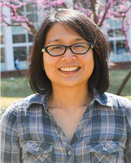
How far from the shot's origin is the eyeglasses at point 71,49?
171 cm

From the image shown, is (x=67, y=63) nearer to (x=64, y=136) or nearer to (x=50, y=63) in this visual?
(x=50, y=63)

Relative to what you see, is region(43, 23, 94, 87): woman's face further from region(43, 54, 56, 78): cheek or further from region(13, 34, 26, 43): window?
region(13, 34, 26, 43): window

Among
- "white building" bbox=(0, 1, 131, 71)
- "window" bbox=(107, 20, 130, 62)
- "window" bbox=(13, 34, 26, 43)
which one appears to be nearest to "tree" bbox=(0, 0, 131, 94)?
"window" bbox=(107, 20, 130, 62)

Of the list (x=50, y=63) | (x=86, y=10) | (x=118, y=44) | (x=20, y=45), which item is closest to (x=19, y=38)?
(x=20, y=45)

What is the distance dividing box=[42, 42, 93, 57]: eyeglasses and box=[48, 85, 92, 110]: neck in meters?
0.23

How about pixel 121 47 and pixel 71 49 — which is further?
pixel 121 47

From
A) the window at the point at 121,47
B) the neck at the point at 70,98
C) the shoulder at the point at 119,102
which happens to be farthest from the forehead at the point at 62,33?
the window at the point at 121,47

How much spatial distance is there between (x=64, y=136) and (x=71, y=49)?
49cm

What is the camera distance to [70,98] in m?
1.85

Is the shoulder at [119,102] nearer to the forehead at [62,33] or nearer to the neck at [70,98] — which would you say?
the neck at [70,98]

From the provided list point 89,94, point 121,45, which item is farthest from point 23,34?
point 89,94

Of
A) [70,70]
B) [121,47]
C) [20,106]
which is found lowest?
[121,47]

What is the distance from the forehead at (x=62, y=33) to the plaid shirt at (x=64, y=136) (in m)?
0.39

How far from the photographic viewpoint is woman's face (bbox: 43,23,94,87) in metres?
1.71
